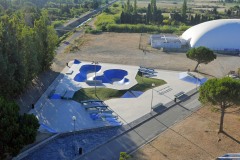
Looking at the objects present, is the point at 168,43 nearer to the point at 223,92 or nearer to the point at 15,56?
the point at 15,56

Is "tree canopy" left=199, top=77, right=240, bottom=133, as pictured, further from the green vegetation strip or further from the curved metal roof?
the curved metal roof

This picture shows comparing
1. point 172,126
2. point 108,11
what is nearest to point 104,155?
point 172,126

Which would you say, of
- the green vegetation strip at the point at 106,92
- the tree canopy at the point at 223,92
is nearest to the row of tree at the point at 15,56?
the green vegetation strip at the point at 106,92

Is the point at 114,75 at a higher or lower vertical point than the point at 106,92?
lower

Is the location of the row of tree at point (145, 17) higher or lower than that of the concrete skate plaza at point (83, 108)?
higher

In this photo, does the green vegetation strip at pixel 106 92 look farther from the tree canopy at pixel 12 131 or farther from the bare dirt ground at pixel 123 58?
the tree canopy at pixel 12 131

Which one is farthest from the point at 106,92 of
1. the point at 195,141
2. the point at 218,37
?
the point at 218,37

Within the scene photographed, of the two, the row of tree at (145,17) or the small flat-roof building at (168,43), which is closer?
the small flat-roof building at (168,43)
